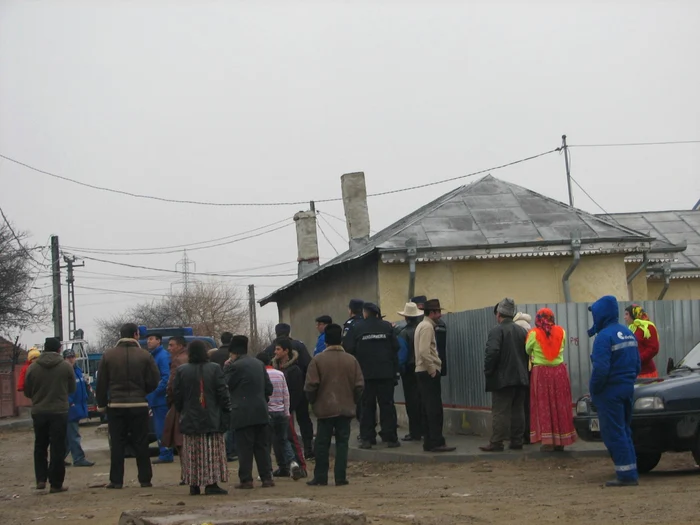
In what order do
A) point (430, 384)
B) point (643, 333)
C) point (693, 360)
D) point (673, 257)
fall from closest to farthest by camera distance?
point (693, 360) → point (643, 333) → point (430, 384) → point (673, 257)

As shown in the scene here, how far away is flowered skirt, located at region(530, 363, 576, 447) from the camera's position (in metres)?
13.0

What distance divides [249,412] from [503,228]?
10.7 metres

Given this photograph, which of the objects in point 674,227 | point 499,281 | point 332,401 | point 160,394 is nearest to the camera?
point 332,401

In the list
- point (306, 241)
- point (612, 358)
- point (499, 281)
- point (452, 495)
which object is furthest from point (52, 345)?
point (306, 241)

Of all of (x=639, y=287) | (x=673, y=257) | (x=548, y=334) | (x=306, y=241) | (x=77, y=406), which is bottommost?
(x=77, y=406)

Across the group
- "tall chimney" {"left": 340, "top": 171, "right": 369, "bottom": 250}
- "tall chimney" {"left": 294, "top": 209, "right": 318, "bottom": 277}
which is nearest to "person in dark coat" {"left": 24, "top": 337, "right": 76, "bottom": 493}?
"tall chimney" {"left": 340, "top": 171, "right": 369, "bottom": 250}

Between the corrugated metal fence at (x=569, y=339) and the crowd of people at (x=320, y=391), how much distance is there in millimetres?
976

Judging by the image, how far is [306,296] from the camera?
28141mm

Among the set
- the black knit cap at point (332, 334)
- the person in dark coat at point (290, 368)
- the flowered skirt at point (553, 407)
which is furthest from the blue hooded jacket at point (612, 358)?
the person in dark coat at point (290, 368)

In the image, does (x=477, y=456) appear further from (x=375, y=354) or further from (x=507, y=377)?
(x=375, y=354)

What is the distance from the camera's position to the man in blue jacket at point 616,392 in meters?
10.1

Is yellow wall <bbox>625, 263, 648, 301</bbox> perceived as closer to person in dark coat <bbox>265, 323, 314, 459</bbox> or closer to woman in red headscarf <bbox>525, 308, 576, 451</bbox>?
woman in red headscarf <bbox>525, 308, 576, 451</bbox>

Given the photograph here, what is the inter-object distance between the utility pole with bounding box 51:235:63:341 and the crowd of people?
29970mm

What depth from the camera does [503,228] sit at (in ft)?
69.1
